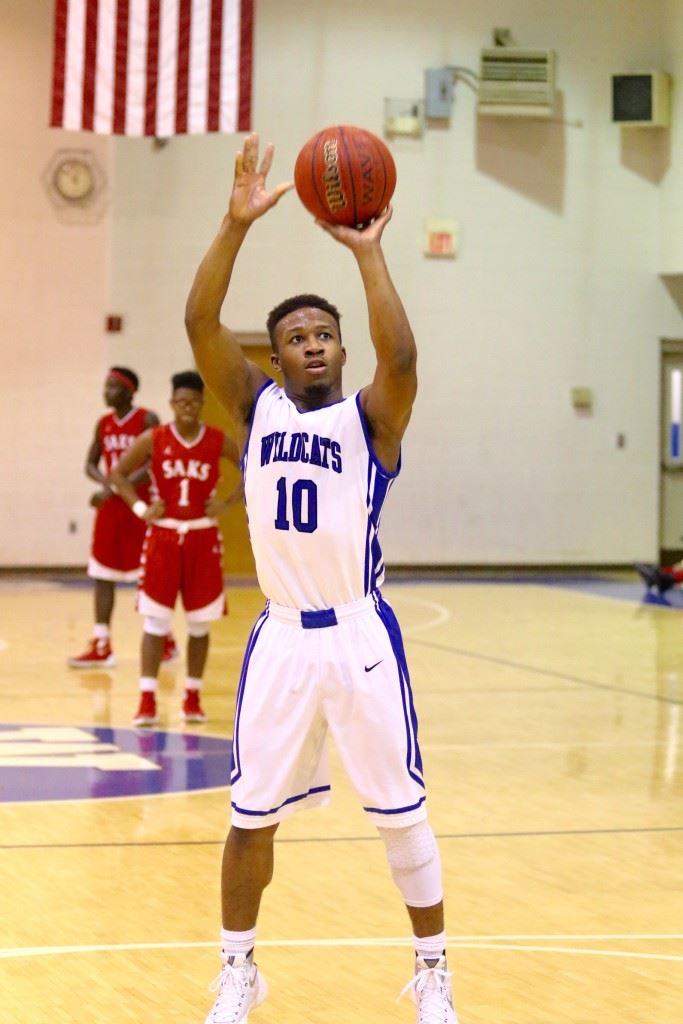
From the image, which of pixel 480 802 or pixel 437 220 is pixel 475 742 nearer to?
pixel 480 802

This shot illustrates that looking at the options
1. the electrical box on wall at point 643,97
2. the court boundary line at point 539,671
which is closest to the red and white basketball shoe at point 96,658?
the court boundary line at point 539,671

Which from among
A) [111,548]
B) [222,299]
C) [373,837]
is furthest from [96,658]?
[222,299]

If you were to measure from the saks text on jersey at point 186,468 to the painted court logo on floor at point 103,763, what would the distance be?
130cm

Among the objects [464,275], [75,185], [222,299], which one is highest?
[75,185]

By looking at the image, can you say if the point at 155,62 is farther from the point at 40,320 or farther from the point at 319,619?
the point at 319,619

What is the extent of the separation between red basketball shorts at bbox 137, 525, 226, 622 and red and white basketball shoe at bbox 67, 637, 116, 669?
2.07m

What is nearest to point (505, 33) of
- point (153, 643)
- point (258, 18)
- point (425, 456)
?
point (258, 18)

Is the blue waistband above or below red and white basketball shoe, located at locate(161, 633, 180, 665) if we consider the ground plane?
above

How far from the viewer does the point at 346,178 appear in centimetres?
376

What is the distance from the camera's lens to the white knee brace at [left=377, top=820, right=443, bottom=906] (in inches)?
146

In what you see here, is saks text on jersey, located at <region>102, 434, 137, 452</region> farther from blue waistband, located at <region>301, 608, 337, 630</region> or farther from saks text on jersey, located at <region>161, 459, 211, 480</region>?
blue waistband, located at <region>301, 608, 337, 630</region>

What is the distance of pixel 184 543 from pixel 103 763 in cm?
140

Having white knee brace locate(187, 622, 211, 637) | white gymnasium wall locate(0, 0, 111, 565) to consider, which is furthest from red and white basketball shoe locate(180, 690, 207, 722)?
white gymnasium wall locate(0, 0, 111, 565)

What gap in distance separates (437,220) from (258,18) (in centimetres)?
275
